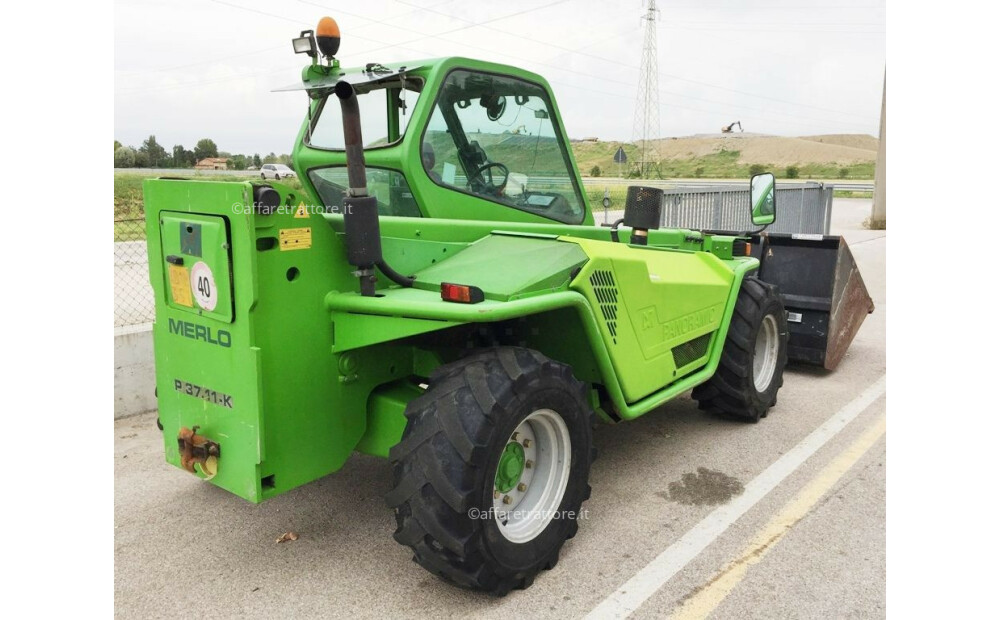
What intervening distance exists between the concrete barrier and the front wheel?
3589 mm

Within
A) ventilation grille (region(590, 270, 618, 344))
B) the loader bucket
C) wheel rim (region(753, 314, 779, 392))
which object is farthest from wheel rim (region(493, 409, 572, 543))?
the loader bucket

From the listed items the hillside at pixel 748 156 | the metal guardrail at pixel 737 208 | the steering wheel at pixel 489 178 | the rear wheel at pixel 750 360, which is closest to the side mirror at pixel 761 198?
the rear wheel at pixel 750 360

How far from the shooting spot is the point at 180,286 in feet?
10.7

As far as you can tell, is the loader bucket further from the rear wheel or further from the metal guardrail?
the metal guardrail

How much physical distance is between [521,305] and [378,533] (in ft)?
5.11

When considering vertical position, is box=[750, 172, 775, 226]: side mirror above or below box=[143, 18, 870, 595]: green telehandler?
above

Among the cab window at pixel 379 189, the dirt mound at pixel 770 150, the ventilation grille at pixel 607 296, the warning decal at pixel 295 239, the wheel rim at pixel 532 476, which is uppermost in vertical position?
the dirt mound at pixel 770 150

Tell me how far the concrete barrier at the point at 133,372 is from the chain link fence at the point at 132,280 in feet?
1.91

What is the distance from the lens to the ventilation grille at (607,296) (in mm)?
3578

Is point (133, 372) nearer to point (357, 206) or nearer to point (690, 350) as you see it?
point (357, 206)

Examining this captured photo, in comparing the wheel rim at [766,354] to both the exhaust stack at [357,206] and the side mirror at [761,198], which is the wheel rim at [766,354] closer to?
the side mirror at [761,198]

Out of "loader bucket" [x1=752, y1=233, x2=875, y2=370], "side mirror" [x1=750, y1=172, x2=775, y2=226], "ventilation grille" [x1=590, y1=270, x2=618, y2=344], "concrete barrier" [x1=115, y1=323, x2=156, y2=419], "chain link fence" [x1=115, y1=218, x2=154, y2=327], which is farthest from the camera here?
"chain link fence" [x1=115, y1=218, x2=154, y2=327]

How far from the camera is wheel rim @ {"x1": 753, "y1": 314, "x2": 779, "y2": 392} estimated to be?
5.61m

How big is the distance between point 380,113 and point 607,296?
1740 mm
